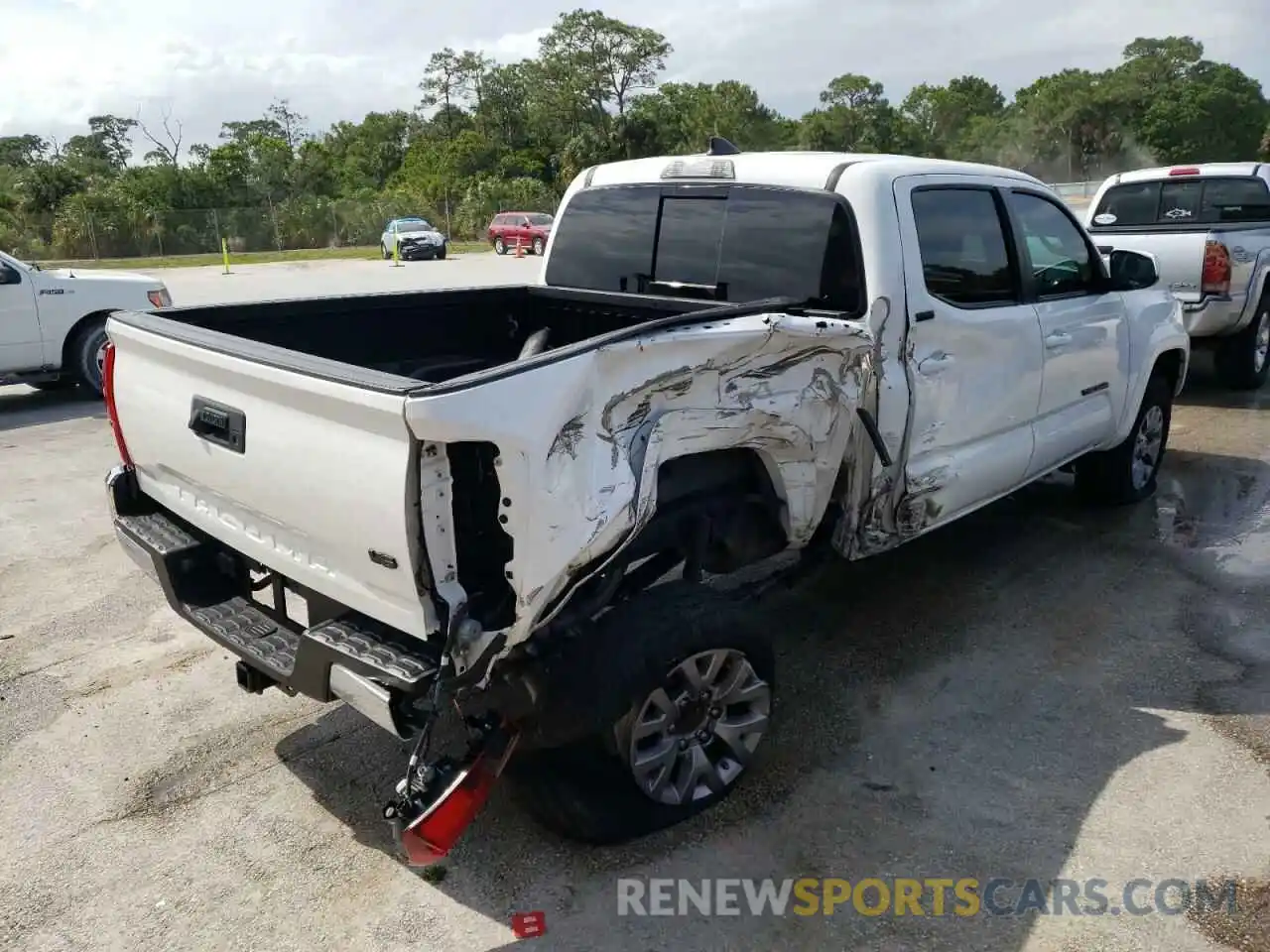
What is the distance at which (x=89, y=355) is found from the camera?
10.0 meters

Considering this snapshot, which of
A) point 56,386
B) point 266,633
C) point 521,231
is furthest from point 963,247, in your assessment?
point 521,231

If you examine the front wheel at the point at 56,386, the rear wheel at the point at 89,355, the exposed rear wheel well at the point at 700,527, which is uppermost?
the exposed rear wheel well at the point at 700,527

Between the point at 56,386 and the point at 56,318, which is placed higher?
the point at 56,318

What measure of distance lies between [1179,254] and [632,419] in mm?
7798

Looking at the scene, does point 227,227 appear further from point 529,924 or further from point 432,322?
point 529,924

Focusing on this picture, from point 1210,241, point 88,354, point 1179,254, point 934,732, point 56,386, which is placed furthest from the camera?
point 56,386

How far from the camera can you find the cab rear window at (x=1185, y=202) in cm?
951

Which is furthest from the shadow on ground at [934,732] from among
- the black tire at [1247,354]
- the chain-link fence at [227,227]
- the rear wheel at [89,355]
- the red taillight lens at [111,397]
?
the chain-link fence at [227,227]

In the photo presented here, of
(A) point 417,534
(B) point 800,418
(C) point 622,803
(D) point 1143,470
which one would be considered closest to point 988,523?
(D) point 1143,470

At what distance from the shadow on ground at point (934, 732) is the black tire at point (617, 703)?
13 cm

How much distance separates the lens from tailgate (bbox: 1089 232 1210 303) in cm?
866

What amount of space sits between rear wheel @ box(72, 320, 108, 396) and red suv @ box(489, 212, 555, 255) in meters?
26.0

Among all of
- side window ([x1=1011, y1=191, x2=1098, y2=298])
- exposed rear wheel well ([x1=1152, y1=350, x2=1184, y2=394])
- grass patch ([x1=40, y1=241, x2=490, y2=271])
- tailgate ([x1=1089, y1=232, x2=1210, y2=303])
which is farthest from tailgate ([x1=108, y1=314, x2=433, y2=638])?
grass patch ([x1=40, y1=241, x2=490, y2=271])

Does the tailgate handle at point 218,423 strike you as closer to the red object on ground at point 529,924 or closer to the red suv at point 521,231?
the red object on ground at point 529,924
